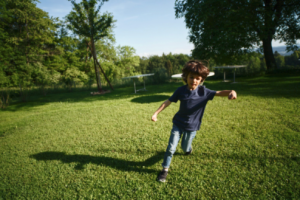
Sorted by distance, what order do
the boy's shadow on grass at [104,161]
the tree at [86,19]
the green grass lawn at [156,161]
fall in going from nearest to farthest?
the green grass lawn at [156,161] → the boy's shadow on grass at [104,161] → the tree at [86,19]

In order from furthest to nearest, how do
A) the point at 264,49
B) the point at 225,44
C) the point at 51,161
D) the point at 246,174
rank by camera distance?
1. the point at 264,49
2. the point at 225,44
3. the point at 51,161
4. the point at 246,174

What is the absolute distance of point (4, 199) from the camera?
86.5 inches

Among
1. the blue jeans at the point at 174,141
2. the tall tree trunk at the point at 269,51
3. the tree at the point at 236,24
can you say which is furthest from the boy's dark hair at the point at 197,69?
the tall tree trunk at the point at 269,51

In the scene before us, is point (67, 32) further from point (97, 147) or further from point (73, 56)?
point (97, 147)

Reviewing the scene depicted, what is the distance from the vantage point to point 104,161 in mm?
2779

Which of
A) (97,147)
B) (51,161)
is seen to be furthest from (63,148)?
(97,147)

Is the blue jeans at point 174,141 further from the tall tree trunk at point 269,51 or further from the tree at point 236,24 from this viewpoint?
the tall tree trunk at point 269,51

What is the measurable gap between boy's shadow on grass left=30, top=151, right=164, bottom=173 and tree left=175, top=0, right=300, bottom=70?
9480 millimetres

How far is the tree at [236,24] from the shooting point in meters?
9.66

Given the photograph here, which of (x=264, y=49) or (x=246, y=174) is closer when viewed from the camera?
(x=246, y=174)

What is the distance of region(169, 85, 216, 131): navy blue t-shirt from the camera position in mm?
2049

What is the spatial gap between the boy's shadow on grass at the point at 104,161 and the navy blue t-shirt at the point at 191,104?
0.96 meters

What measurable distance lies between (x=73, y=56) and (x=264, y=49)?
22256mm

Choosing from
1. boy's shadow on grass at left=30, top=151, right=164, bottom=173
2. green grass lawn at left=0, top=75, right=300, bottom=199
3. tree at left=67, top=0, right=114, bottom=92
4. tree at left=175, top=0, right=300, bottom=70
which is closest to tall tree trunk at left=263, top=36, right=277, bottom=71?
tree at left=175, top=0, right=300, bottom=70
